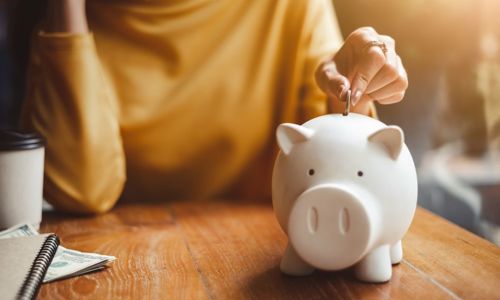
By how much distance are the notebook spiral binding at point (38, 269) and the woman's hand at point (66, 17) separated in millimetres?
478

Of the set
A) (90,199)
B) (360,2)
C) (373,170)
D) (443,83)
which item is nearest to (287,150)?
(373,170)

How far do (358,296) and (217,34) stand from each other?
0.77m

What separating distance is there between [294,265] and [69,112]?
1.95 feet

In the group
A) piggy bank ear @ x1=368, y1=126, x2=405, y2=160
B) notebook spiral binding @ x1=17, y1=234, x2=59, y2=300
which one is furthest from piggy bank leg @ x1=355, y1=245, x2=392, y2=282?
notebook spiral binding @ x1=17, y1=234, x2=59, y2=300

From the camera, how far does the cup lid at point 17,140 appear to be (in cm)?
89

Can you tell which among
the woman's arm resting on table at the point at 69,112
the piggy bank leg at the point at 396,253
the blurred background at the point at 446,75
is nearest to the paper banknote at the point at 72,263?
the woman's arm resting on table at the point at 69,112

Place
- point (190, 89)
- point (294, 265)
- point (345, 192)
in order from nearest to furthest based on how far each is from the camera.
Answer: point (345, 192) < point (294, 265) < point (190, 89)

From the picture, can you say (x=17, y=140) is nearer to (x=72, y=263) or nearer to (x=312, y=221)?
(x=72, y=263)

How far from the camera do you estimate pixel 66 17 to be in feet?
3.51

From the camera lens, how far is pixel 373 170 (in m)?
0.63

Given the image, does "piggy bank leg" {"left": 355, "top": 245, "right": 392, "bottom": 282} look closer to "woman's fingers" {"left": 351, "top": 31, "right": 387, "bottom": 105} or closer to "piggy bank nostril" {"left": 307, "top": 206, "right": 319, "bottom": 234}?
"piggy bank nostril" {"left": 307, "top": 206, "right": 319, "bottom": 234}

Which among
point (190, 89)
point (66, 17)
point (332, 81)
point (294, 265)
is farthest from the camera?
point (190, 89)

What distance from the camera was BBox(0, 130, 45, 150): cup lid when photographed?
0.89 metres

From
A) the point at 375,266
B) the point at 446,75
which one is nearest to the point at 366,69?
the point at 375,266
